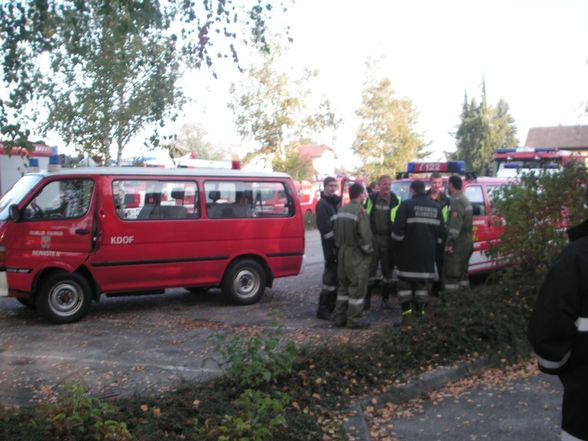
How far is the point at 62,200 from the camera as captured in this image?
8414 millimetres

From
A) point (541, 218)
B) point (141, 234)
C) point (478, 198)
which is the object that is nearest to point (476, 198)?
point (478, 198)

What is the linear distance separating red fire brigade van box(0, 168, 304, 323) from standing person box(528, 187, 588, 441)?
687 centimetres

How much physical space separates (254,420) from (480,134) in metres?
60.0

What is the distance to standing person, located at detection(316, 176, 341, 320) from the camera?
27.3 ft

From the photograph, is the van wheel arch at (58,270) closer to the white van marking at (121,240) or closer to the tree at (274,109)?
the white van marking at (121,240)

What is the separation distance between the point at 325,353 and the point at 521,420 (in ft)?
5.78

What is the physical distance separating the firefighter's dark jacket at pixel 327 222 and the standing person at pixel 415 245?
94cm

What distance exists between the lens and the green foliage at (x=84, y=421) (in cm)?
389

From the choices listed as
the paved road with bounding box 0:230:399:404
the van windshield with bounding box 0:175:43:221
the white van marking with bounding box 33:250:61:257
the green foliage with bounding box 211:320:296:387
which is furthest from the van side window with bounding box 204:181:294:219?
the green foliage with bounding box 211:320:296:387

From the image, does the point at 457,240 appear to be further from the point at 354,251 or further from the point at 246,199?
the point at 246,199

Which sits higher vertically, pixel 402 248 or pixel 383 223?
pixel 383 223

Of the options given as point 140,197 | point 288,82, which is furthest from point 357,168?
point 140,197

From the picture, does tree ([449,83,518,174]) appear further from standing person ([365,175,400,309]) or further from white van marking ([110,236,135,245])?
white van marking ([110,236,135,245])

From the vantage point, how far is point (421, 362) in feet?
20.0
